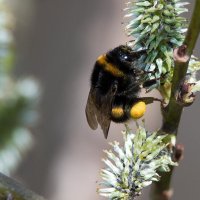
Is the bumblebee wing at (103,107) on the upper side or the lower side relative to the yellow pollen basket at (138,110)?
lower

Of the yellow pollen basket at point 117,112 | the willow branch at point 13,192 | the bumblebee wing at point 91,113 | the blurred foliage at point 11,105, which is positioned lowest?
the blurred foliage at point 11,105

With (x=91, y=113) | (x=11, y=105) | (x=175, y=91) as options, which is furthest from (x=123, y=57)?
(x=11, y=105)

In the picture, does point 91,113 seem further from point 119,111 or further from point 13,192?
point 13,192

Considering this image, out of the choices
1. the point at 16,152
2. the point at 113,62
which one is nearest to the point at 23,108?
the point at 16,152

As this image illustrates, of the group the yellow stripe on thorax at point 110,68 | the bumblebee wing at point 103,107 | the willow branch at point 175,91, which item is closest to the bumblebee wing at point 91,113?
the bumblebee wing at point 103,107

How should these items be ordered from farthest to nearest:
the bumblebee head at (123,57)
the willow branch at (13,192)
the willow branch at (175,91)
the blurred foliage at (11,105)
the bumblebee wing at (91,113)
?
the blurred foliage at (11,105) < the bumblebee wing at (91,113) < the bumblebee head at (123,57) < the willow branch at (13,192) < the willow branch at (175,91)

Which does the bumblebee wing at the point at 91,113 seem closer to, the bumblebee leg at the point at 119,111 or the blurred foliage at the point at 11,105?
the bumblebee leg at the point at 119,111
